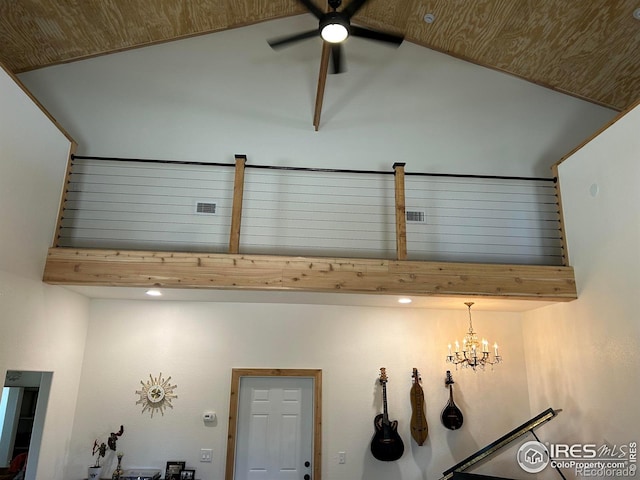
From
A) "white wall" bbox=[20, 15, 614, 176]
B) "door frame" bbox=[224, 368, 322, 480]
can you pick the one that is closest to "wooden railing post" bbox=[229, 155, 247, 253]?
"white wall" bbox=[20, 15, 614, 176]

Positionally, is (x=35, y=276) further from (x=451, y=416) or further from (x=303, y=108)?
(x=451, y=416)

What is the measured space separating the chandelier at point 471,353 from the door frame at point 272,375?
1.59m

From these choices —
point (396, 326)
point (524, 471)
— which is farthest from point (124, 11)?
point (524, 471)

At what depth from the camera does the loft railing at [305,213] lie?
219 inches

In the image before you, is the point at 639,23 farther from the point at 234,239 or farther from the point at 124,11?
the point at 124,11

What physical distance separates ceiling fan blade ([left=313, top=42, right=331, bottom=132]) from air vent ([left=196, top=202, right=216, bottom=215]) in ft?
5.57

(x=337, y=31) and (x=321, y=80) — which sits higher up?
(x=321, y=80)

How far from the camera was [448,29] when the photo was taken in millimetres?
6113

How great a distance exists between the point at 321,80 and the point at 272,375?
353 centimetres

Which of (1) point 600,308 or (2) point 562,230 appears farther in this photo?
Result: (2) point 562,230

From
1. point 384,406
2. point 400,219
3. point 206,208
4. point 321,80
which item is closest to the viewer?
point 400,219

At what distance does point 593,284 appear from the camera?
4582mm

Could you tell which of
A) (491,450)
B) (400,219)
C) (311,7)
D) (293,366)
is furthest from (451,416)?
(311,7)

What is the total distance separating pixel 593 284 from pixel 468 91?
3.18 m
